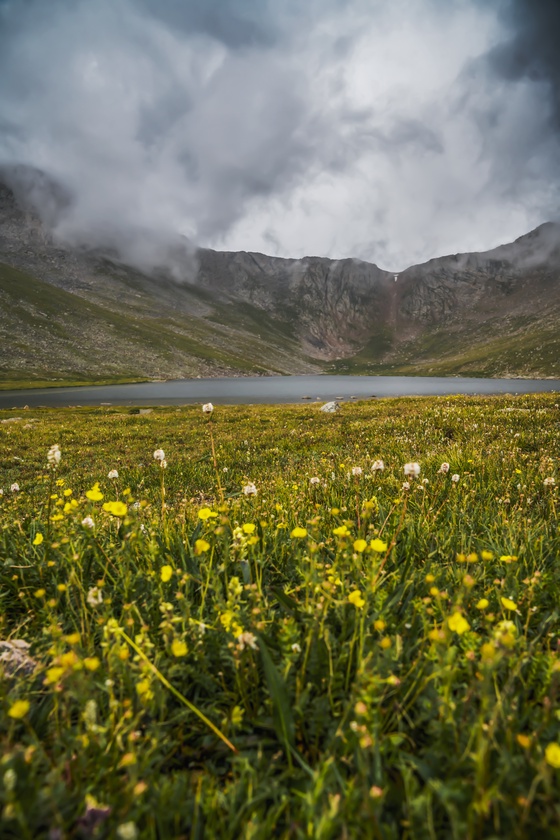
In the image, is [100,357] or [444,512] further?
[100,357]

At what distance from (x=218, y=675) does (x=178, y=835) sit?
0.95 m

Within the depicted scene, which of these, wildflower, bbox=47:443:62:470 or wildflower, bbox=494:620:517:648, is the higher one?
wildflower, bbox=47:443:62:470

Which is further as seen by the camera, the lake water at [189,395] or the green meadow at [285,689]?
the lake water at [189,395]

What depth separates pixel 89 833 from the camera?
150 cm

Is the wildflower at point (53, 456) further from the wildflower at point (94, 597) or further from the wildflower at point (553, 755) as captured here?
the wildflower at point (553, 755)

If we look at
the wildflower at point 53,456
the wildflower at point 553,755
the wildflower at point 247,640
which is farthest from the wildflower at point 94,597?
the wildflower at point 553,755

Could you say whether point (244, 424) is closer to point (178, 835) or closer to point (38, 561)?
point (38, 561)

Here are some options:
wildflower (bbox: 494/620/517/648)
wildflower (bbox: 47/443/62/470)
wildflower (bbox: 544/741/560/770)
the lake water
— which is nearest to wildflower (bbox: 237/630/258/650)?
wildflower (bbox: 494/620/517/648)

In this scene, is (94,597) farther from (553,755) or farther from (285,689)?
(553,755)

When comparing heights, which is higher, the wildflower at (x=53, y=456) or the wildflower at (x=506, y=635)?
the wildflower at (x=53, y=456)

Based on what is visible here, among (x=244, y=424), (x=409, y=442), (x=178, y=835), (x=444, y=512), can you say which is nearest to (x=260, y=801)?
(x=178, y=835)

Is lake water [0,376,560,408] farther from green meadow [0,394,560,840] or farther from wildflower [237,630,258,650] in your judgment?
wildflower [237,630,258,650]

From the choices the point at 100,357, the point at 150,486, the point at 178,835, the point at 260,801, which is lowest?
the point at 150,486

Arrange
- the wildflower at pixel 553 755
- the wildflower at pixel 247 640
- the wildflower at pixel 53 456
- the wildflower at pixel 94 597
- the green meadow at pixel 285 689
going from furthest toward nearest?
the wildflower at pixel 53 456 → the wildflower at pixel 94 597 → the wildflower at pixel 247 640 → the green meadow at pixel 285 689 → the wildflower at pixel 553 755
